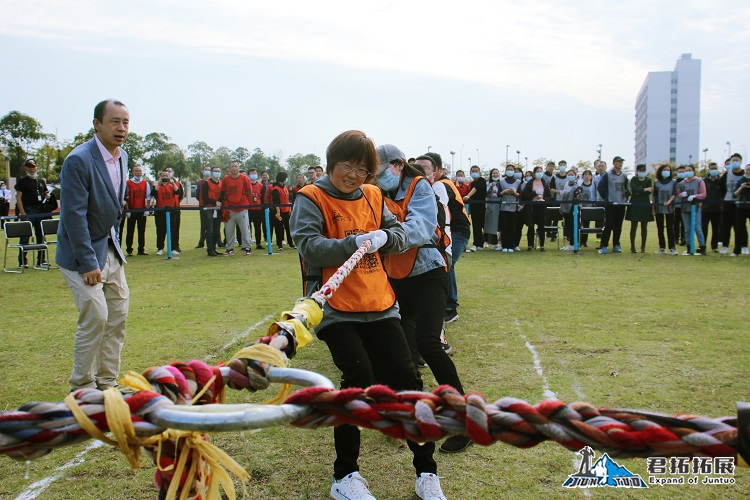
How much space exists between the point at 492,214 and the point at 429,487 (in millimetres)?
14134

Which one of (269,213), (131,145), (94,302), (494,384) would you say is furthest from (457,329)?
(131,145)

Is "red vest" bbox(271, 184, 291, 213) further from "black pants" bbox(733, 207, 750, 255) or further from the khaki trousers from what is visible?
the khaki trousers

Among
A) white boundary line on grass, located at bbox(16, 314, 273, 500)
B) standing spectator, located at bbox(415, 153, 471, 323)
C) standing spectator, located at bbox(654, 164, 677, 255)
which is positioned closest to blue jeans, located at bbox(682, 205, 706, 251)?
standing spectator, located at bbox(654, 164, 677, 255)

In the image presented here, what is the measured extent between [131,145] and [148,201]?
77543 millimetres

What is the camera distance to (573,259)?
1477 centimetres

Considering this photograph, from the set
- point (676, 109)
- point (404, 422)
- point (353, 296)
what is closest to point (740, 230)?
point (353, 296)

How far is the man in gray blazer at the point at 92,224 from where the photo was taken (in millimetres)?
4613

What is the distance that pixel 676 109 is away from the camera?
15225 cm

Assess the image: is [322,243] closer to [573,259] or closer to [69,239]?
[69,239]

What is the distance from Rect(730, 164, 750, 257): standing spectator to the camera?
1507 centimetres

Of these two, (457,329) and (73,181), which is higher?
(73,181)

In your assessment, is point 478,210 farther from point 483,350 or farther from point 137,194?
point 483,350

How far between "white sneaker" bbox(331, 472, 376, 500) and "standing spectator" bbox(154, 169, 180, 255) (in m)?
14.2

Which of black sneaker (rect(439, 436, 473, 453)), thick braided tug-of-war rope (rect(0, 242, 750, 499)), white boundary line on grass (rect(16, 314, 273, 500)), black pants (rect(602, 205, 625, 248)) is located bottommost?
white boundary line on grass (rect(16, 314, 273, 500))
